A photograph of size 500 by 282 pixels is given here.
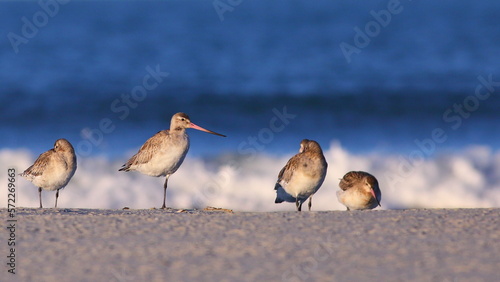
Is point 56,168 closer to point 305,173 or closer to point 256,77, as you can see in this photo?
point 305,173

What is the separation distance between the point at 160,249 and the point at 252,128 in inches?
487

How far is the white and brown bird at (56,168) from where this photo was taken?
9773 mm

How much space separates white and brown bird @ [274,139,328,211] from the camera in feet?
32.2

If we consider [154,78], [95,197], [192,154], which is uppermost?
[154,78]

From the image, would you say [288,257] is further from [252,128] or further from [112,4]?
[112,4]

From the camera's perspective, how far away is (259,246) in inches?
259

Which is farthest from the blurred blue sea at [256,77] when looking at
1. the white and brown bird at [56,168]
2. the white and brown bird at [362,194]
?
the white and brown bird at [362,194]

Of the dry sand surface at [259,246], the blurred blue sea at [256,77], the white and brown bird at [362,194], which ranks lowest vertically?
the dry sand surface at [259,246]

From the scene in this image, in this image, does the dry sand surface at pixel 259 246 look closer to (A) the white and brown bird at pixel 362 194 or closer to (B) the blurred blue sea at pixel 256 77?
(A) the white and brown bird at pixel 362 194

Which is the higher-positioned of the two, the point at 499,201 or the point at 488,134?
the point at 488,134

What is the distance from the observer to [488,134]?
17.5m

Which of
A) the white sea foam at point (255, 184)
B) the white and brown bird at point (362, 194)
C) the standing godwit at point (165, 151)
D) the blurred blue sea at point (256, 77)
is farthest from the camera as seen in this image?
the blurred blue sea at point (256, 77)

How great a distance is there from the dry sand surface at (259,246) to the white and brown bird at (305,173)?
1626mm

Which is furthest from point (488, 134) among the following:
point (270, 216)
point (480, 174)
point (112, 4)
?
point (112, 4)
